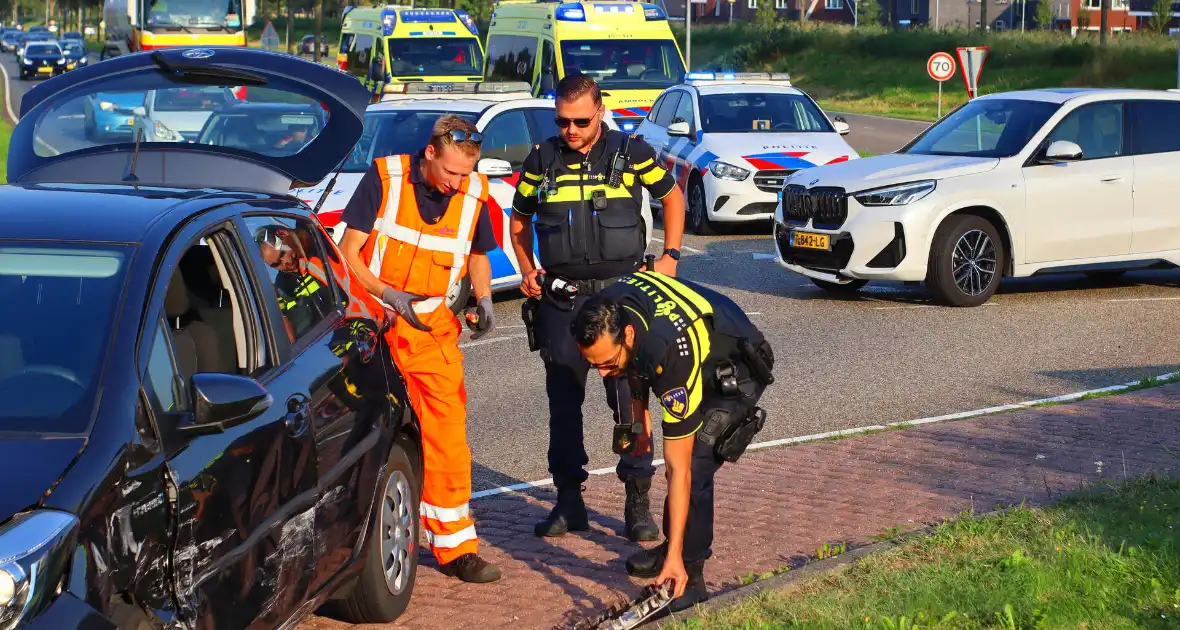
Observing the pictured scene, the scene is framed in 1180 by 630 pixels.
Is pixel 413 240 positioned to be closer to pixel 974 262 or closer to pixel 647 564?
pixel 647 564

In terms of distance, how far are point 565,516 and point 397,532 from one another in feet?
4.29

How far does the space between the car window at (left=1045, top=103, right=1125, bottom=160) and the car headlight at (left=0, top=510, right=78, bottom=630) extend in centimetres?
1139

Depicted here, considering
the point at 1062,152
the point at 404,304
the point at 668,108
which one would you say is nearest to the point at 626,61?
the point at 668,108

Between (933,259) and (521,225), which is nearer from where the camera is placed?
(521,225)

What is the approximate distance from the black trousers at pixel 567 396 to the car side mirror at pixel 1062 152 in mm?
7544

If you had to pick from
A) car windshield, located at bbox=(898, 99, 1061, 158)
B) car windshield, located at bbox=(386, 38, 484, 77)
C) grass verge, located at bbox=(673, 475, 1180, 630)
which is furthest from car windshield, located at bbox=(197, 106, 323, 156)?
car windshield, located at bbox=(386, 38, 484, 77)

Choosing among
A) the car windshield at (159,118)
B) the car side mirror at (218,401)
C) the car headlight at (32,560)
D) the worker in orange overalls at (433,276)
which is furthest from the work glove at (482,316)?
the car headlight at (32,560)

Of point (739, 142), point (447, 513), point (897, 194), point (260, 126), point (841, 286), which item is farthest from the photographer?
point (739, 142)

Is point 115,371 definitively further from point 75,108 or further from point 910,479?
point 910,479

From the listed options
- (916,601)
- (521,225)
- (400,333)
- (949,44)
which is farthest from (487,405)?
(949,44)

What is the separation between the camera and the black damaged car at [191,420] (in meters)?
3.62

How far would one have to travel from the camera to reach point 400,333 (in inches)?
243

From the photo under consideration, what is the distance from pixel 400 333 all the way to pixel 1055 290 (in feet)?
31.5

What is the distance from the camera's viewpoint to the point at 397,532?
18.9ft
